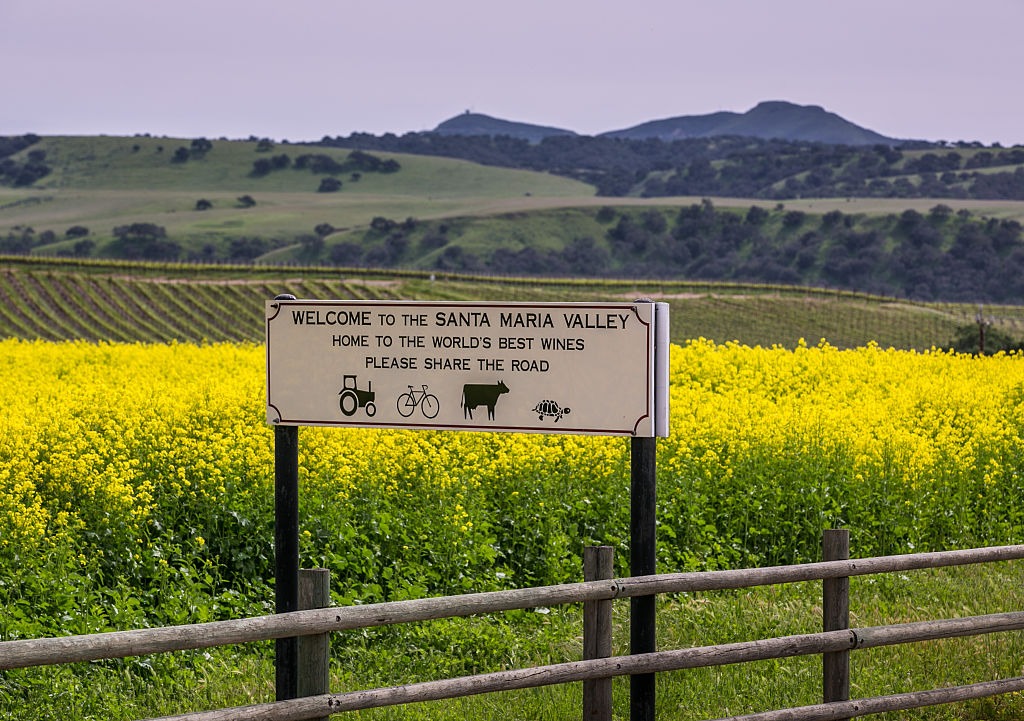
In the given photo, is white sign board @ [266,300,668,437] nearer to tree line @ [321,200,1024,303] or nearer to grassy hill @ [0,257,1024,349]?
grassy hill @ [0,257,1024,349]

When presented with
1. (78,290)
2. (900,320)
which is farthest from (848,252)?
(78,290)

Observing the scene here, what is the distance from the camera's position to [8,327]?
56.8 metres

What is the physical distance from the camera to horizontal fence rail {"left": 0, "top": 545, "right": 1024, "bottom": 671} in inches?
205

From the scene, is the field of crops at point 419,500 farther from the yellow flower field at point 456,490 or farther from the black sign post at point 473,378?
the black sign post at point 473,378

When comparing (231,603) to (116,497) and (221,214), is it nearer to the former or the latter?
(116,497)

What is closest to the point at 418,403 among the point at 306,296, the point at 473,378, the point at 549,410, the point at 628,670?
the point at 473,378

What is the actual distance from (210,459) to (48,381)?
24.0 ft

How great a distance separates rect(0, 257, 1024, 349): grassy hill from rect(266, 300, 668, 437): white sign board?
48315mm

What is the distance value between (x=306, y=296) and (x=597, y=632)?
210ft

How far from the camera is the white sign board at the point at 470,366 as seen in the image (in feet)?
20.3

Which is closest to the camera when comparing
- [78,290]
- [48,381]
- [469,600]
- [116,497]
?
[469,600]

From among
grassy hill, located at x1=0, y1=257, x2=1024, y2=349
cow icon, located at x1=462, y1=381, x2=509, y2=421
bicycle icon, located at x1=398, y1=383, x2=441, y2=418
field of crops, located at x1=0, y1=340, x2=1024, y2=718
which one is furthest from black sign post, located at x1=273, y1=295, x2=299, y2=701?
grassy hill, located at x1=0, y1=257, x2=1024, y2=349

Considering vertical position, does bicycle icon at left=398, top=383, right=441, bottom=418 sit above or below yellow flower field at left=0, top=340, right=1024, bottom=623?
above

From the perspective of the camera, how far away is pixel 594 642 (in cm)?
644
